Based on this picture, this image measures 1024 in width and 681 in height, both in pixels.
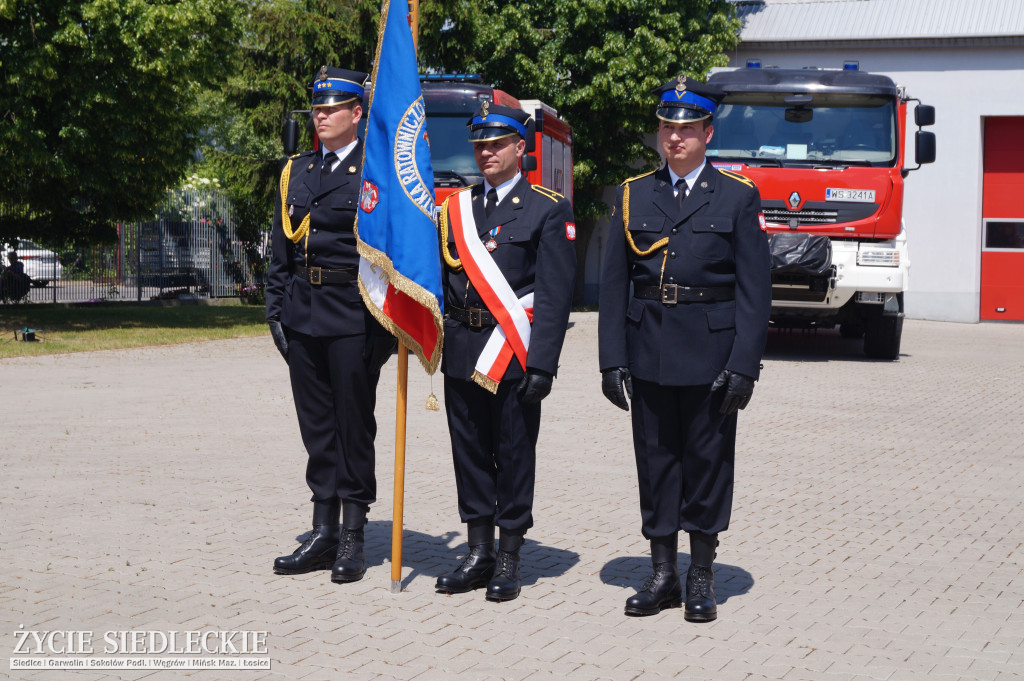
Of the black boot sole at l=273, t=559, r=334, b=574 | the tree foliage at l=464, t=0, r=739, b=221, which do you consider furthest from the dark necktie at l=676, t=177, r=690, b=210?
the tree foliage at l=464, t=0, r=739, b=221

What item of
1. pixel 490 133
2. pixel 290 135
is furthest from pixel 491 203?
pixel 290 135

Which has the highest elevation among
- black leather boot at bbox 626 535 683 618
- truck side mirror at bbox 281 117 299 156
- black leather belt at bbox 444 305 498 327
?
truck side mirror at bbox 281 117 299 156

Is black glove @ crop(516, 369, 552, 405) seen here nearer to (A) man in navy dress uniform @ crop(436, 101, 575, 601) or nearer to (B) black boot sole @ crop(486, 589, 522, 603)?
(A) man in navy dress uniform @ crop(436, 101, 575, 601)

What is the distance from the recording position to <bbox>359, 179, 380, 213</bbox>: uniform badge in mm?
5227

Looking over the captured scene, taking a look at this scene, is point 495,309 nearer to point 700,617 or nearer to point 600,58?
point 700,617

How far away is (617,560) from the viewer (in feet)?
18.9

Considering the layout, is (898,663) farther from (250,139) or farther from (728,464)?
(250,139)

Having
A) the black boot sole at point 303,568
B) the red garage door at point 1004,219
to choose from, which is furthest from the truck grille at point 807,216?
the red garage door at point 1004,219

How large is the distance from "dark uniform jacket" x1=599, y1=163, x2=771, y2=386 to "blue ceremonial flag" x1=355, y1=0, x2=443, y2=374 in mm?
804

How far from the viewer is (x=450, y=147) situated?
47.4 feet

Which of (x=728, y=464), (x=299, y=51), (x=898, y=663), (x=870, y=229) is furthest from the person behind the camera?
(x=299, y=51)

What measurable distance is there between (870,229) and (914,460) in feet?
21.0

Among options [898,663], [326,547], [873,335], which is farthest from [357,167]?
[873,335]

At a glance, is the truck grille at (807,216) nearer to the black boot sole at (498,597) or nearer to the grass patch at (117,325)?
the grass patch at (117,325)
